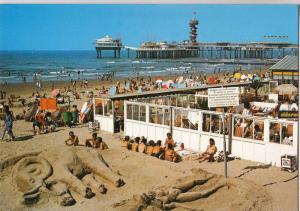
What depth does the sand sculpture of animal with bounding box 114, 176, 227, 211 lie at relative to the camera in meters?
6.73

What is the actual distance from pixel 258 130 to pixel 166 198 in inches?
143

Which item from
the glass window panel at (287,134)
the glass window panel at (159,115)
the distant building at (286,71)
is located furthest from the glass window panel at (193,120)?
the distant building at (286,71)

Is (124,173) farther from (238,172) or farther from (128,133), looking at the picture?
(128,133)

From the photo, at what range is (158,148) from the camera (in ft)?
31.1

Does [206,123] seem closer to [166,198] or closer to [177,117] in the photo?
[177,117]

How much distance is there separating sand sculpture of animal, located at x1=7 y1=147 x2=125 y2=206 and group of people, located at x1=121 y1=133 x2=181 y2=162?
162 cm

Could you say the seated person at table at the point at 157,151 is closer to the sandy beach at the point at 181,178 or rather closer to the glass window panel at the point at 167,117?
→ the sandy beach at the point at 181,178

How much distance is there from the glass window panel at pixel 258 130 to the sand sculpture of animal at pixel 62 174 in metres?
3.35

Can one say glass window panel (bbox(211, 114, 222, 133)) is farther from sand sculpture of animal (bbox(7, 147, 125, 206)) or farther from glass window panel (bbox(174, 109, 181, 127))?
sand sculpture of animal (bbox(7, 147, 125, 206))

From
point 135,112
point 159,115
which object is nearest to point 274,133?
point 159,115

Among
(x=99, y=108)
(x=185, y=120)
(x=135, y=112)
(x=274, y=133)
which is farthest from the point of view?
(x=99, y=108)

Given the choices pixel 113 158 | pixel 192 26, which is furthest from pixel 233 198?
pixel 192 26

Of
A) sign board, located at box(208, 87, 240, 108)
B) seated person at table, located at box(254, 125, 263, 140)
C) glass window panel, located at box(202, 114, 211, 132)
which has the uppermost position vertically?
sign board, located at box(208, 87, 240, 108)

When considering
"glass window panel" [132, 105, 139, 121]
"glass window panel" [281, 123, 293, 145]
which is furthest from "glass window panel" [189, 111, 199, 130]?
"glass window panel" [281, 123, 293, 145]
